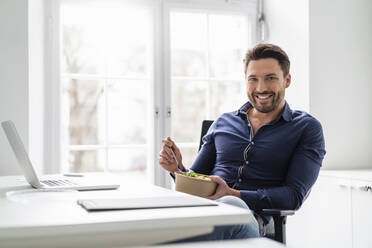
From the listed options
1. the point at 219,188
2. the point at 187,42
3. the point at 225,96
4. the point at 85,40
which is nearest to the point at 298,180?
the point at 219,188

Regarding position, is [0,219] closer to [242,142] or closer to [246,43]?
[242,142]

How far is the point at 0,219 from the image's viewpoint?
0.76 metres

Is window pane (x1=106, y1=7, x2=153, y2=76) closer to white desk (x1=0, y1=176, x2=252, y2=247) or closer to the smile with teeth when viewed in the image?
the smile with teeth

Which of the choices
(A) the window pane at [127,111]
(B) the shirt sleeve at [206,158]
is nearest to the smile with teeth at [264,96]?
(B) the shirt sleeve at [206,158]

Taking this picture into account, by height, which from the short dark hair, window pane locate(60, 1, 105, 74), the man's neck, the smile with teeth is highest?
window pane locate(60, 1, 105, 74)

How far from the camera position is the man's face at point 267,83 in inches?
77.5

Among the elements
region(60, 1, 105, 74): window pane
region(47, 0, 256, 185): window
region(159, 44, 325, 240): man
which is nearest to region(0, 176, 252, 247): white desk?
region(159, 44, 325, 240): man

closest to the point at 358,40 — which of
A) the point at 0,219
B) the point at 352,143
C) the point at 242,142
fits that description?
the point at 352,143

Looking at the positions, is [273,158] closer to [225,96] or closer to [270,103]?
[270,103]

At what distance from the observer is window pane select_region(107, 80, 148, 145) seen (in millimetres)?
3000

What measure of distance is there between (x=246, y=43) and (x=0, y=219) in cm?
279

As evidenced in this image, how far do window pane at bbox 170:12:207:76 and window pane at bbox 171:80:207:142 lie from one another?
0.09 meters

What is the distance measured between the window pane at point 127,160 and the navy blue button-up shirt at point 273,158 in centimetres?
106

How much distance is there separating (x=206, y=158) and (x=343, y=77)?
4.52ft
